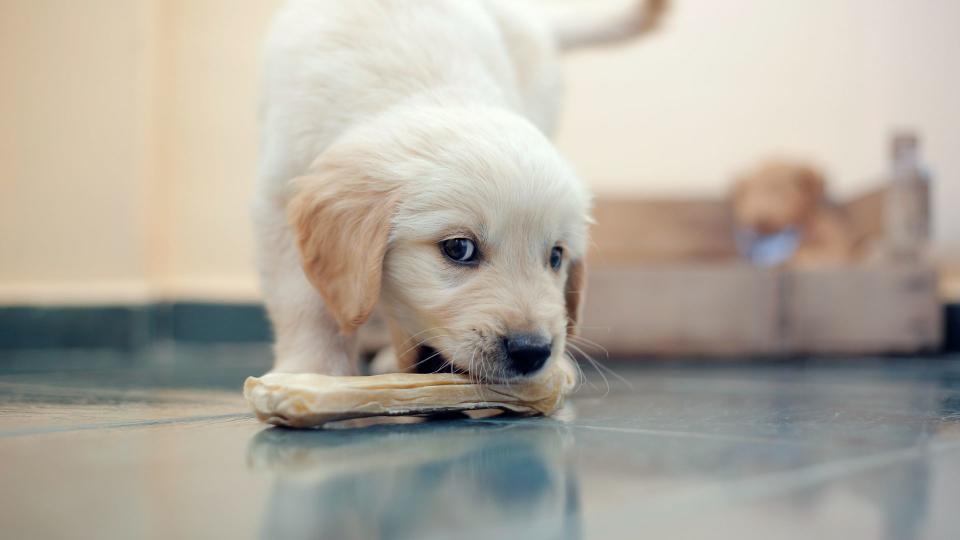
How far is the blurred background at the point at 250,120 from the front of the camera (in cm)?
402

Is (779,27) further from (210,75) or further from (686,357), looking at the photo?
(210,75)

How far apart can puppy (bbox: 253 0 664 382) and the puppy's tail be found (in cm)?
127

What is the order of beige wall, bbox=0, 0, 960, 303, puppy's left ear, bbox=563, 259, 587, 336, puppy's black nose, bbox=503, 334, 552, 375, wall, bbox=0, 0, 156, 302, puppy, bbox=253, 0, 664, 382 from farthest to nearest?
1. beige wall, bbox=0, 0, 960, 303
2. wall, bbox=0, 0, 156, 302
3. puppy's left ear, bbox=563, 259, 587, 336
4. puppy, bbox=253, 0, 664, 382
5. puppy's black nose, bbox=503, 334, 552, 375

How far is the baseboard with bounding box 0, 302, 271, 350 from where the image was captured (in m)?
3.86

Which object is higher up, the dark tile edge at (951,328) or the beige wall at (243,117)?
the beige wall at (243,117)

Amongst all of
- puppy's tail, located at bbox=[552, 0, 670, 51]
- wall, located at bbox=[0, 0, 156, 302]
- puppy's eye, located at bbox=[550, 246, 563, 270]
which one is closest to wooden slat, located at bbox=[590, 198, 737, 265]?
puppy's tail, located at bbox=[552, 0, 670, 51]

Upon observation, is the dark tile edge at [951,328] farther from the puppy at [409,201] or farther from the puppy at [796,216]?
the puppy at [409,201]

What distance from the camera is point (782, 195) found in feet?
15.4

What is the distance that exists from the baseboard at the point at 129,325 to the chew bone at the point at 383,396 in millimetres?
2544

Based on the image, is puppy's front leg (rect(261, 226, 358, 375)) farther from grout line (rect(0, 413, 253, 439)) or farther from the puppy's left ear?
the puppy's left ear

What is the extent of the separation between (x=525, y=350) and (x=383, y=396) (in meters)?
0.27

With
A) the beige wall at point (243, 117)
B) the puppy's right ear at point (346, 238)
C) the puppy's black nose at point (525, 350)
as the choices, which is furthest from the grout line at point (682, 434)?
the beige wall at point (243, 117)

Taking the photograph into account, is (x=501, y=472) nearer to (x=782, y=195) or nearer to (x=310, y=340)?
(x=310, y=340)

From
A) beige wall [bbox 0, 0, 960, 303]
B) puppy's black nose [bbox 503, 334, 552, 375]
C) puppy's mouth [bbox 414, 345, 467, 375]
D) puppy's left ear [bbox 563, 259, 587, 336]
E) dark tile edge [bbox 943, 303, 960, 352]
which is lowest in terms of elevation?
dark tile edge [bbox 943, 303, 960, 352]
